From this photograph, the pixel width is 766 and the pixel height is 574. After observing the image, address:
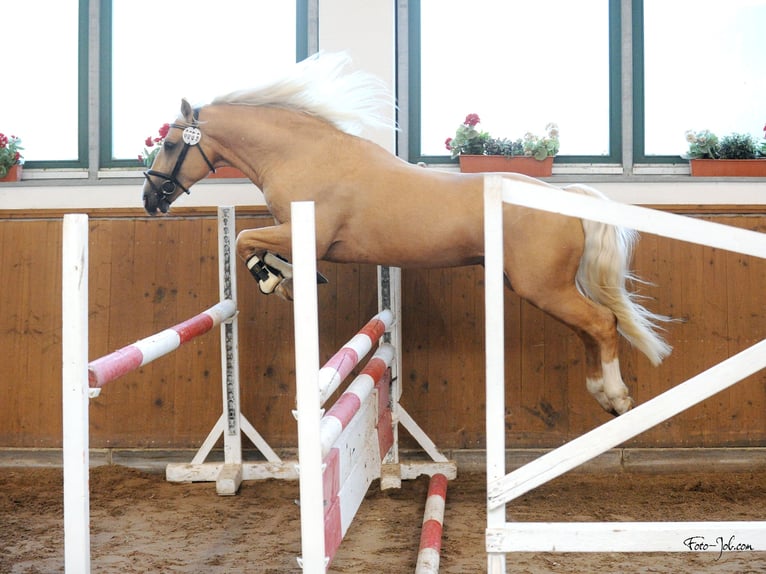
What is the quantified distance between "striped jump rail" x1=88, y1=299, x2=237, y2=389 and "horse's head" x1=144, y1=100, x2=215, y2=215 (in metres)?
0.46

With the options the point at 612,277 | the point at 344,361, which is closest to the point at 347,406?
the point at 344,361

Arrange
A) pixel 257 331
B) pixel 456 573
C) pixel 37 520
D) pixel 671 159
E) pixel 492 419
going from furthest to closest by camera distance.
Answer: pixel 671 159
pixel 257 331
pixel 37 520
pixel 456 573
pixel 492 419

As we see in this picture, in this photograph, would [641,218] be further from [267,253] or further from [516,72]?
[516,72]

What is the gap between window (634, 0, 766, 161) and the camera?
3.89 metres

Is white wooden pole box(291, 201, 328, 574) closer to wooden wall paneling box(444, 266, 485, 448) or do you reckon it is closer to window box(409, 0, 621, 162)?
wooden wall paneling box(444, 266, 485, 448)

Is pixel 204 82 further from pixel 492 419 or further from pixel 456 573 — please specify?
pixel 492 419

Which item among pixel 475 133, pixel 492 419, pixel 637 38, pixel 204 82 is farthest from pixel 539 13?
pixel 492 419

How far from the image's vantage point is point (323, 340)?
3.55 metres

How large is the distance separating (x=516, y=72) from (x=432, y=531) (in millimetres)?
2430

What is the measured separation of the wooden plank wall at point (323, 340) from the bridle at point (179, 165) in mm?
729

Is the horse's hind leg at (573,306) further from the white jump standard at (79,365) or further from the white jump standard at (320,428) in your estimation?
the white jump standard at (79,365)

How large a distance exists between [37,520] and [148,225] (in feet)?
4.41

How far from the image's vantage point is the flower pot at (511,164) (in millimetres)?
3744

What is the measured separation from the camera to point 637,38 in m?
3.87
